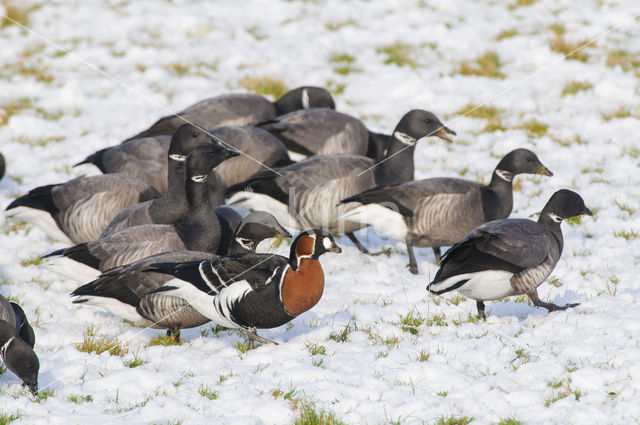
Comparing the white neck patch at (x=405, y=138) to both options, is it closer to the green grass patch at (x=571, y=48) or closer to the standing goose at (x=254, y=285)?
the standing goose at (x=254, y=285)

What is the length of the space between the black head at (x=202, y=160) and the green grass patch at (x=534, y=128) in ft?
22.1

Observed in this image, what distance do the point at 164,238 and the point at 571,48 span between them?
11.5 metres

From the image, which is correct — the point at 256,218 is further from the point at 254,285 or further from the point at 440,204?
the point at 440,204

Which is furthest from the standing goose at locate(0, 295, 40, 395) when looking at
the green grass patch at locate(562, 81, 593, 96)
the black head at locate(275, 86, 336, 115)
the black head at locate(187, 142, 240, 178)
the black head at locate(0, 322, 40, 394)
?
the green grass patch at locate(562, 81, 593, 96)

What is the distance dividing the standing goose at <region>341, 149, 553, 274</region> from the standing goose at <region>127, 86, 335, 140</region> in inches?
163

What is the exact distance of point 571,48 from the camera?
53.0 feet

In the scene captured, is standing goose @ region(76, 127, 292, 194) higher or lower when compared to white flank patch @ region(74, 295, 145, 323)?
higher

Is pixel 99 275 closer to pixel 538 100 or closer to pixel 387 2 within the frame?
pixel 538 100

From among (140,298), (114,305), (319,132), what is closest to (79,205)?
(114,305)

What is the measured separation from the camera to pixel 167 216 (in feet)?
29.0

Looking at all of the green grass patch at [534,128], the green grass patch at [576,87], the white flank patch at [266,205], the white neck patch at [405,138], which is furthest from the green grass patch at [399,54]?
the white flank patch at [266,205]

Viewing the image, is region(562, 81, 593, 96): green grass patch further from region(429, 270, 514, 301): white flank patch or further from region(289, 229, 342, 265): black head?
region(289, 229, 342, 265): black head

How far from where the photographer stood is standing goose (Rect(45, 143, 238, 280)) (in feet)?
26.1

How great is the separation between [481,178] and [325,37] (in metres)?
Result: 7.73
